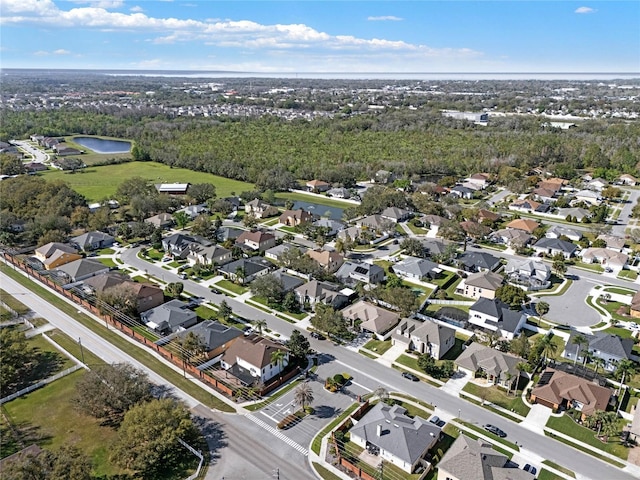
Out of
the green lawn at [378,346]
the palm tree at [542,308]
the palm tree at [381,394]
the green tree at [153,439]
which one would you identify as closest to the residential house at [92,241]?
the green tree at [153,439]

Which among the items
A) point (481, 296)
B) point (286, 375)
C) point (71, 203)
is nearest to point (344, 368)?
point (286, 375)

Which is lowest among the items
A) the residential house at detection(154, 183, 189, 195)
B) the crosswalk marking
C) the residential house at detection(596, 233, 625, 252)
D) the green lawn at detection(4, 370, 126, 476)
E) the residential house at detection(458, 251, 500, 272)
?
the green lawn at detection(4, 370, 126, 476)

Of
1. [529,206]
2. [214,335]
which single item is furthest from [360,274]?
[529,206]

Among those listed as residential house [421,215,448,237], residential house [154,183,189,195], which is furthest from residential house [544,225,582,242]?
residential house [154,183,189,195]

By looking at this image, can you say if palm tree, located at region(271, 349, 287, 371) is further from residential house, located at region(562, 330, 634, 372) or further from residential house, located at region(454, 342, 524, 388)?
residential house, located at region(562, 330, 634, 372)

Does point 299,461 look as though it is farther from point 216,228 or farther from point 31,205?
point 31,205

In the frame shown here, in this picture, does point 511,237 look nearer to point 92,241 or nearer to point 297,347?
point 297,347

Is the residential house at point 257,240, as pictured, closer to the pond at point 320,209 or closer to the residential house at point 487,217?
the pond at point 320,209
